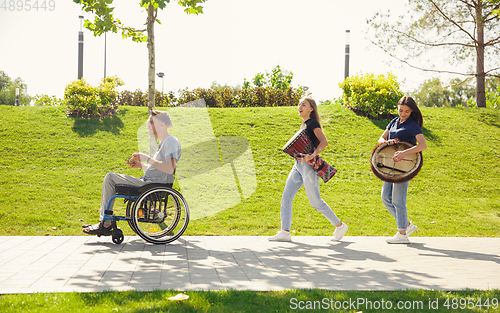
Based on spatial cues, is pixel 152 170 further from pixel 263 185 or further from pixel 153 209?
pixel 263 185

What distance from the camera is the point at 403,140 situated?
17.0 feet

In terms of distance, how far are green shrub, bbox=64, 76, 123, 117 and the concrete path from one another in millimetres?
8814

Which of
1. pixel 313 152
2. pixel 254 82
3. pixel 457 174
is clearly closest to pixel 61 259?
pixel 313 152

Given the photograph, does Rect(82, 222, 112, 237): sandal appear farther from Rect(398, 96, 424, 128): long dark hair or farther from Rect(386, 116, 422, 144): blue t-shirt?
Rect(398, 96, 424, 128): long dark hair

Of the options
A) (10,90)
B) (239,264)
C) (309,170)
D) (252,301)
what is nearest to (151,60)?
(309,170)

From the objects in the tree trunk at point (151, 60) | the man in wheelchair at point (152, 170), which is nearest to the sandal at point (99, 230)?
the man in wheelchair at point (152, 170)

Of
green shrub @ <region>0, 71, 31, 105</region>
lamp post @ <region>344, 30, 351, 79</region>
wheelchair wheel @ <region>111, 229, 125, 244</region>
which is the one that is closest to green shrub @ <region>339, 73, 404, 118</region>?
lamp post @ <region>344, 30, 351, 79</region>

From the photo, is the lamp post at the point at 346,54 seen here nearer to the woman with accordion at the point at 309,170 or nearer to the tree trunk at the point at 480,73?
the tree trunk at the point at 480,73

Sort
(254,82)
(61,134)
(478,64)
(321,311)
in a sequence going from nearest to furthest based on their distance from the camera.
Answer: (321,311) < (61,134) < (478,64) < (254,82)

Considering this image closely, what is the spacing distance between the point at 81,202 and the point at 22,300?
17.1 ft

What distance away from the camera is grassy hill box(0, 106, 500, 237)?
7027 mm

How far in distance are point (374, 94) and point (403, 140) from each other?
31.5ft

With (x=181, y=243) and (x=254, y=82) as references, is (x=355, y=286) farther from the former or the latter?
(x=254, y=82)

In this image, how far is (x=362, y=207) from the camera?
8.23 metres
